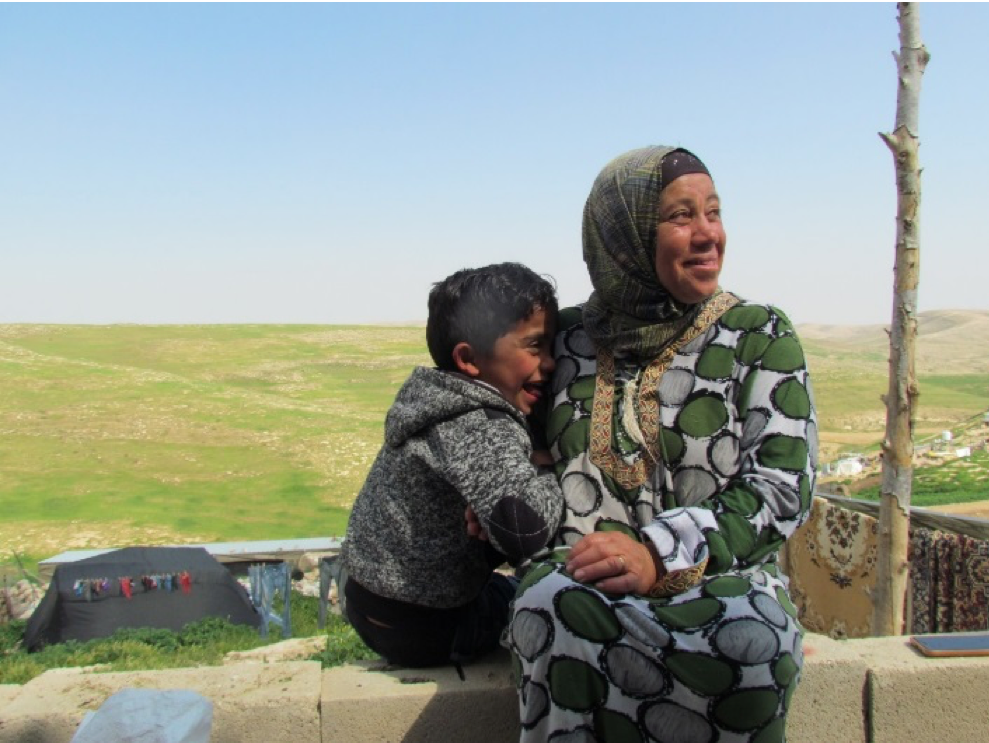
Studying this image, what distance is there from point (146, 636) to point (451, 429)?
8.87 m

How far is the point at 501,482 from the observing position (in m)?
2.21

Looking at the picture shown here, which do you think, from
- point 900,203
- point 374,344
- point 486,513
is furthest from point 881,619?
point 374,344

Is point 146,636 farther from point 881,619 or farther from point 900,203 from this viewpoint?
point 900,203

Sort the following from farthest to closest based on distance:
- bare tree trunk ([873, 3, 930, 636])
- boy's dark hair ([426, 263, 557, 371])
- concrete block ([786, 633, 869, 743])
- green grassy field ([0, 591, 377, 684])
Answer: green grassy field ([0, 591, 377, 684]) < bare tree trunk ([873, 3, 930, 636]) < concrete block ([786, 633, 869, 743]) < boy's dark hair ([426, 263, 557, 371])

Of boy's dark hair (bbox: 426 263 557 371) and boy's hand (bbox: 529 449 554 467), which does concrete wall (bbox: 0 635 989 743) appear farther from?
boy's dark hair (bbox: 426 263 557 371)

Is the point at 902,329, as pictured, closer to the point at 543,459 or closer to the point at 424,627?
the point at 543,459

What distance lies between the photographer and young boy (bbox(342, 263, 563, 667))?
2244 millimetres

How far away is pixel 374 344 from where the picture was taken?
1762 inches

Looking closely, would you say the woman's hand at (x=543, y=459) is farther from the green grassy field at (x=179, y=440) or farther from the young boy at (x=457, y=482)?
the green grassy field at (x=179, y=440)

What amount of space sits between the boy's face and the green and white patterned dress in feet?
0.40

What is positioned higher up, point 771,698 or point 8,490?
point 771,698

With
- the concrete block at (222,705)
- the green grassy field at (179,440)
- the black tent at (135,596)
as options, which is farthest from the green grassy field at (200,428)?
the concrete block at (222,705)

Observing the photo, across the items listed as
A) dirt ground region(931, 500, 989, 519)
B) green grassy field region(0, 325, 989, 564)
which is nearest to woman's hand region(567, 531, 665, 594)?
dirt ground region(931, 500, 989, 519)

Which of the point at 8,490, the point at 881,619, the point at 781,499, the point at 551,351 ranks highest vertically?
the point at 551,351
